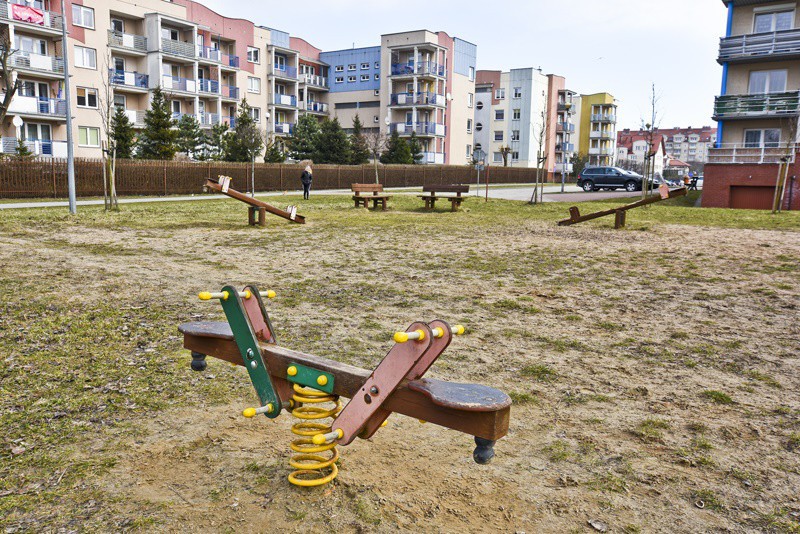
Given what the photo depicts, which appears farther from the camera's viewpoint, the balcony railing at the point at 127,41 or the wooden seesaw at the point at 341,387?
the balcony railing at the point at 127,41

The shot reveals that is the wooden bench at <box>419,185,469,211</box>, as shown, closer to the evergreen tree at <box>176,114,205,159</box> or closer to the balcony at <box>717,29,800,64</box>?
the balcony at <box>717,29,800,64</box>

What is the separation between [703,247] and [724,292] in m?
5.34

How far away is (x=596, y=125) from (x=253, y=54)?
57.8 metres

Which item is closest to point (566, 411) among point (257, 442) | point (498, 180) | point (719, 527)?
point (719, 527)

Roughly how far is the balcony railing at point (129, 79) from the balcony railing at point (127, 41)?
1793 mm

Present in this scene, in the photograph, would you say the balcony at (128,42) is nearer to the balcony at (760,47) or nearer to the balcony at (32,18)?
the balcony at (32,18)

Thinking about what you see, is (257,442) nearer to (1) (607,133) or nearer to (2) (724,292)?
(2) (724,292)

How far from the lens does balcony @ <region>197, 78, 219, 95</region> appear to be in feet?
167

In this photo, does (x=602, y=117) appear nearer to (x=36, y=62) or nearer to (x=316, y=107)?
(x=316, y=107)

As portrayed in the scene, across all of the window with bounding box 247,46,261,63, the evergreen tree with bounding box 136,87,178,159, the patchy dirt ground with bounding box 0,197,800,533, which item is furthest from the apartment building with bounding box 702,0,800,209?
the window with bounding box 247,46,261,63

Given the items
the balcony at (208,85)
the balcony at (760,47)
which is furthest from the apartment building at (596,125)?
the balcony at (760,47)

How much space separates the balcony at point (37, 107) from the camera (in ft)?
125

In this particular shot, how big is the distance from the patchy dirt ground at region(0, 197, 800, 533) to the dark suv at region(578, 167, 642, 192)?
125ft

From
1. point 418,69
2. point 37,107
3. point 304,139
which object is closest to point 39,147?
point 37,107
